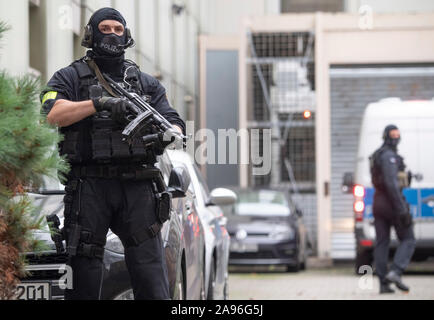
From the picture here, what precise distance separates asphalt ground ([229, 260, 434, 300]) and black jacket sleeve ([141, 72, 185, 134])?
6689 millimetres

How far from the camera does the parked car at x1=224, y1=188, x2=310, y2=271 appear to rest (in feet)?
58.9

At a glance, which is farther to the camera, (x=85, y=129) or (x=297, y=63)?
(x=297, y=63)

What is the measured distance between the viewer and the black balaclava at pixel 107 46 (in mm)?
5871

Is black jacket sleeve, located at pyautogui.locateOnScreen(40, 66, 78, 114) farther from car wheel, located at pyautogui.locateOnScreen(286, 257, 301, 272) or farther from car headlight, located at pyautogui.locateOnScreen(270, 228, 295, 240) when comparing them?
car wheel, located at pyautogui.locateOnScreen(286, 257, 301, 272)

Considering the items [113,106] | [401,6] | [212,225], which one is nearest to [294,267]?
[212,225]

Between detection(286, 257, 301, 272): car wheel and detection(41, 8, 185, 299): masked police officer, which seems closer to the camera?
detection(41, 8, 185, 299): masked police officer

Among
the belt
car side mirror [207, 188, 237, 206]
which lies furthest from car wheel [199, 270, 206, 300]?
the belt

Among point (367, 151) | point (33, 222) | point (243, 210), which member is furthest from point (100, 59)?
point (243, 210)

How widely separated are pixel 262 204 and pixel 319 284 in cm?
381

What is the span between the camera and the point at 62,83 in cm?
586

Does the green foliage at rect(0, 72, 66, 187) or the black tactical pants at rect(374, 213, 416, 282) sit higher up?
the green foliage at rect(0, 72, 66, 187)

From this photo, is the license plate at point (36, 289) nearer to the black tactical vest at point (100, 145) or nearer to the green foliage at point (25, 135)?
the black tactical vest at point (100, 145)

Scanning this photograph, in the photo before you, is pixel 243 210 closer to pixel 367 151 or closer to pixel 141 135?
pixel 367 151
